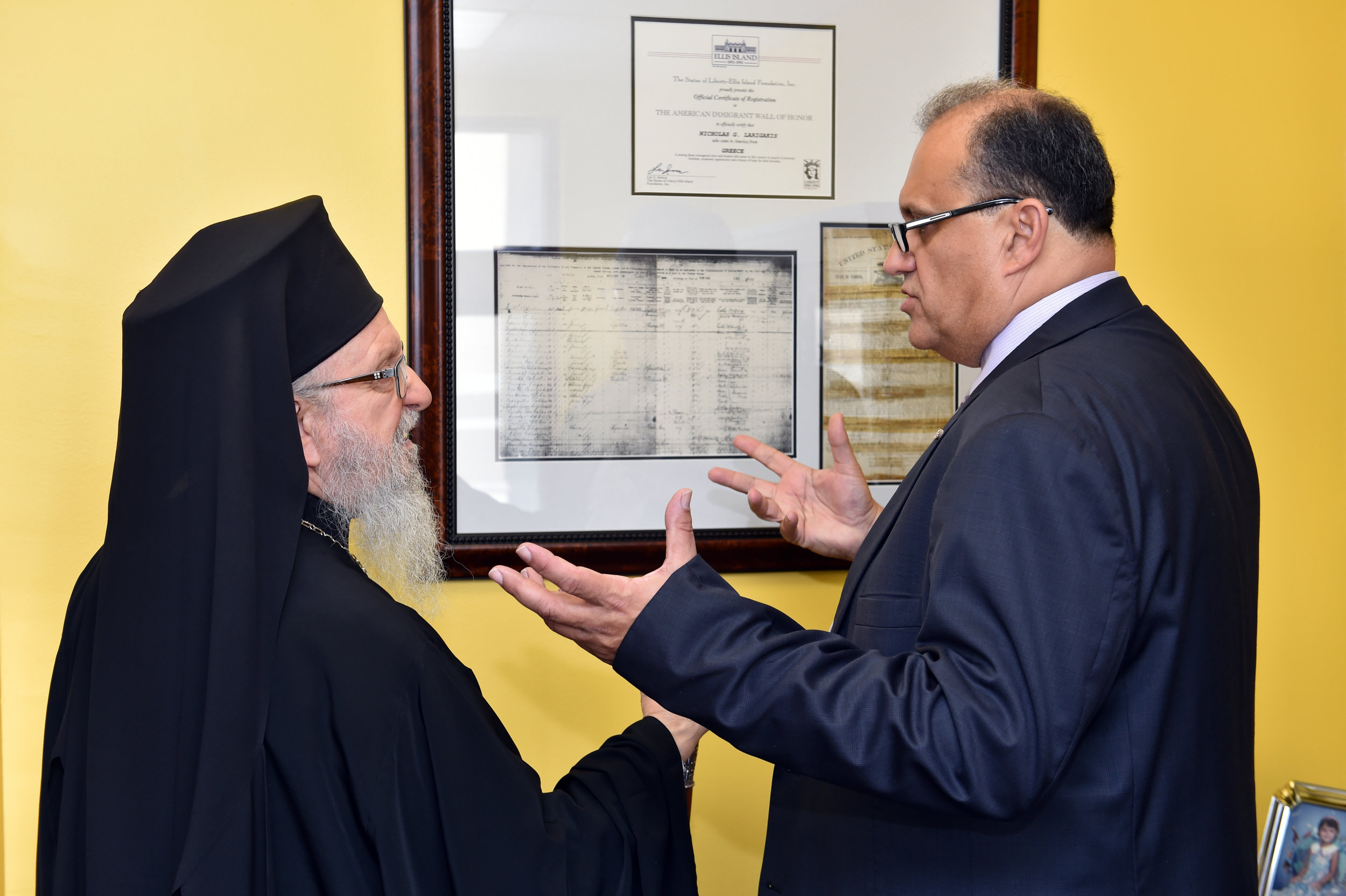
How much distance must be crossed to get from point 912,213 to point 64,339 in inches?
→ 57.3

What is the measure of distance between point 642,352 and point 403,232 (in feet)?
1.64

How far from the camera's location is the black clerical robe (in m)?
1.12

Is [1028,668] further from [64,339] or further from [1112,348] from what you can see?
[64,339]

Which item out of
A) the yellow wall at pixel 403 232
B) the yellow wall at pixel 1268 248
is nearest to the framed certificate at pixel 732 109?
the yellow wall at pixel 403 232

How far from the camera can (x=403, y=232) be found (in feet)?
5.98

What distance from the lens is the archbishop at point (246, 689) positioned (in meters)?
1.10

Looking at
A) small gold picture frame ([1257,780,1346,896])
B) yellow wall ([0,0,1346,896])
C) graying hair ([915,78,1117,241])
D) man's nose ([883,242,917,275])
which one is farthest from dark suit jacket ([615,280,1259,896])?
small gold picture frame ([1257,780,1346,896])

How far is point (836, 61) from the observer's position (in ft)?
6.37

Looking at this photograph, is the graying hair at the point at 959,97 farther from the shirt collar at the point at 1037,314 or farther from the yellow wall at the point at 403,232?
the yellow wall at the point at 403,232

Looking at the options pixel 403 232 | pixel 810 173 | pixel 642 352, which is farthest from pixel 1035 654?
pixel 403 232

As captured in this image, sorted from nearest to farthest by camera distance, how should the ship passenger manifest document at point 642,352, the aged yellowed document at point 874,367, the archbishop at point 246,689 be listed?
the archbishop at point 246,689 → the ship passenger manifest document at point 642,352 → the aged yellowed document at point 874,367

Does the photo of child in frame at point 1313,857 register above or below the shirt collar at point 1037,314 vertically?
below

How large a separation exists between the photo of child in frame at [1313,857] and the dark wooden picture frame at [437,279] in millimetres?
1366

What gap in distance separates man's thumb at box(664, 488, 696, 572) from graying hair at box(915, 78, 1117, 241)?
1.88 ft
